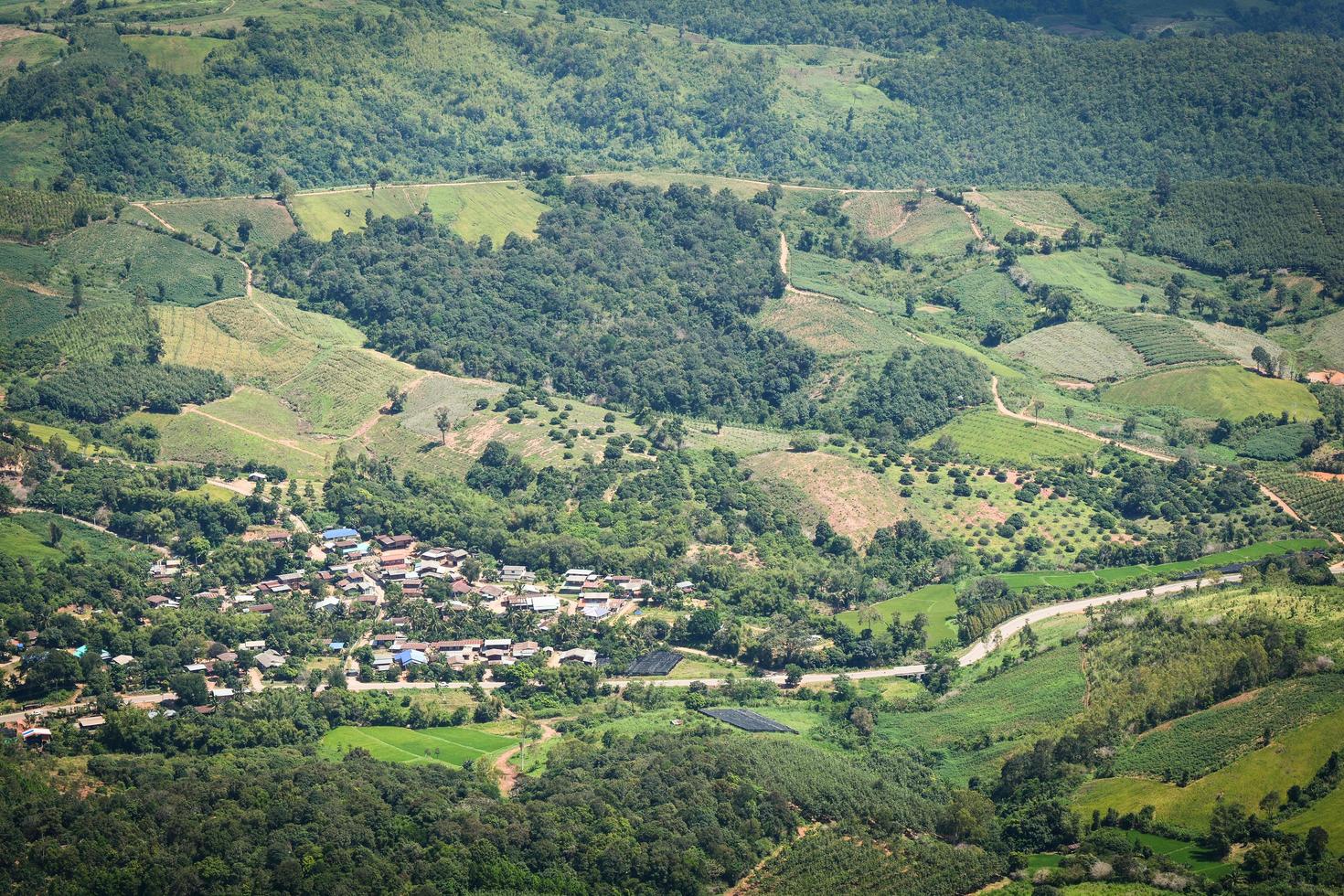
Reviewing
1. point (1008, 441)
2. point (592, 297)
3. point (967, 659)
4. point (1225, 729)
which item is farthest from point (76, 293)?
point (1225, 729)

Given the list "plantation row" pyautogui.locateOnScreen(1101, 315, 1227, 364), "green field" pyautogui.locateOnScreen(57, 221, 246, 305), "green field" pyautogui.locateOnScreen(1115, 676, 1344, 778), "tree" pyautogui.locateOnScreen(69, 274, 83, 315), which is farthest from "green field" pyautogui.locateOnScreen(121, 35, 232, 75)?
"green field" pyautogui.locateOnScreen(1115, 676, 1344, 778)

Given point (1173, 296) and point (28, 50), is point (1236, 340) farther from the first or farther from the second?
point (28, 50)

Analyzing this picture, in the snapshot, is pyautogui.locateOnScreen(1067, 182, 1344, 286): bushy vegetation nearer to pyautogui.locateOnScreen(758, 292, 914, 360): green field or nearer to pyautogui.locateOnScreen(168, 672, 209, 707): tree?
pyautogui.locateOnScreen(758, 292, 914, 360): green field

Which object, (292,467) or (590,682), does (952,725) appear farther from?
(292,467)

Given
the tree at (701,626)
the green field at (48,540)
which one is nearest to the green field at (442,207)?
the green field at (48,540)

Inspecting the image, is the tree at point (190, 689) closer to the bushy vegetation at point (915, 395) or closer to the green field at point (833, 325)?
the bushy vegetation at point (915, 395)

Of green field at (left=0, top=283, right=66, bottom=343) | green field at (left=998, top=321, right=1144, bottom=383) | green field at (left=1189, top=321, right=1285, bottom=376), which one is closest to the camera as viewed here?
green field at (left=0, top=283, right=66, bottom=343)
